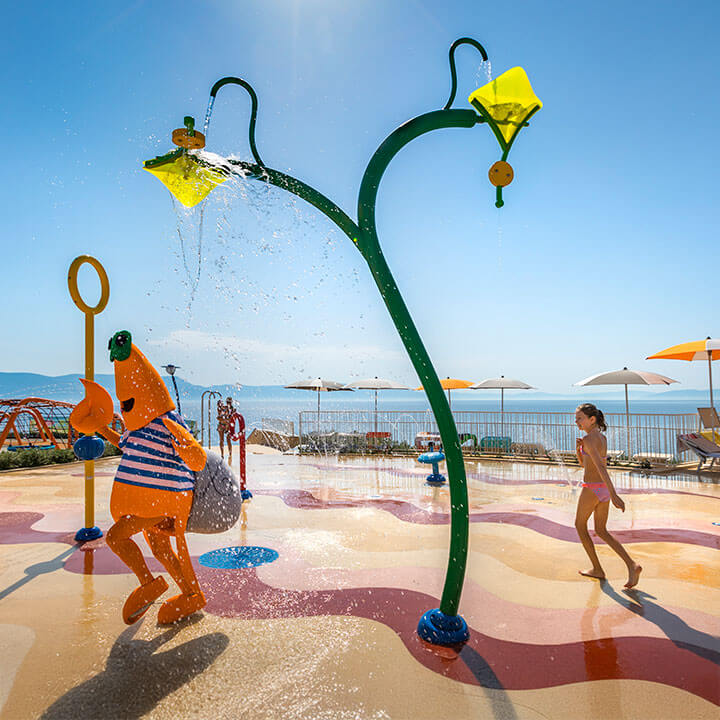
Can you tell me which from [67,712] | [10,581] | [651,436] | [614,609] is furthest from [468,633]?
[651,436]

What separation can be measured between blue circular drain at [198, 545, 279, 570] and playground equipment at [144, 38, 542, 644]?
7.79ft

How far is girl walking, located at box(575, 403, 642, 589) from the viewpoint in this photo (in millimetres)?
4949

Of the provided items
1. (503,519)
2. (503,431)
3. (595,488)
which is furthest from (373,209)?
(503,431)

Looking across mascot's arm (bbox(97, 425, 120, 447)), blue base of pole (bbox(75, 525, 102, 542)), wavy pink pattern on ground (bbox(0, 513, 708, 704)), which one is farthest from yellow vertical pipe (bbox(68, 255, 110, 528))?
wavy pink pattern on ground (bbox(0, 513, 708, 704))

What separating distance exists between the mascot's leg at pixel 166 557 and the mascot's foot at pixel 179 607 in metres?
0.05

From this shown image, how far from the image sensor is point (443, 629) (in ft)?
13.0

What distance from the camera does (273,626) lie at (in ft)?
13.7

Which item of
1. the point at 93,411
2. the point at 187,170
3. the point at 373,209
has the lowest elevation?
the point at 93,411

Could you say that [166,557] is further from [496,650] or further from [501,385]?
[501,385]

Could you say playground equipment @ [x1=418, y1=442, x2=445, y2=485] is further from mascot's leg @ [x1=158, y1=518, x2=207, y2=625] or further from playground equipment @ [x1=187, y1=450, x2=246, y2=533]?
mascot's leg @ [x1=158, y1=518, x2=207, y2=625]

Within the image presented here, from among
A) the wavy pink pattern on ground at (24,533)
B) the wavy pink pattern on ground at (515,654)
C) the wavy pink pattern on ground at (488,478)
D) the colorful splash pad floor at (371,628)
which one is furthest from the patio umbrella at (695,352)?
the wavy pink pattern on ground at (24,533)

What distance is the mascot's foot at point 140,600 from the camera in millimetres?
4098

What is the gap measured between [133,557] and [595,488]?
4253 mm

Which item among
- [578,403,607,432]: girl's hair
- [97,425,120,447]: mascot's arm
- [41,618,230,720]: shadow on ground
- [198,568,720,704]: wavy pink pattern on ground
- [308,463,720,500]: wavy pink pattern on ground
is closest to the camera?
[41,618,230,720]: shadow on ground
